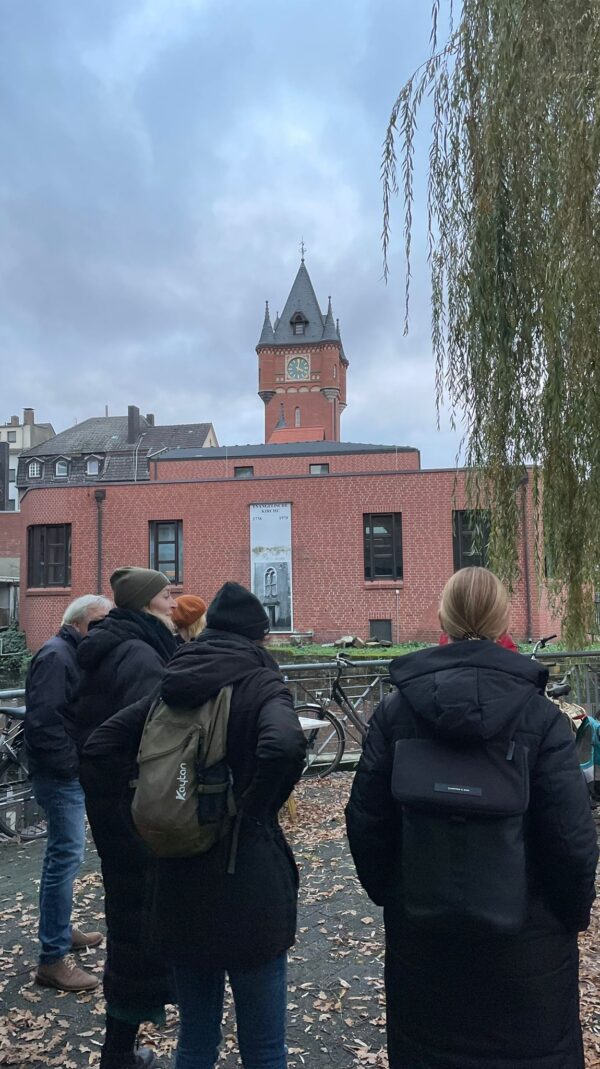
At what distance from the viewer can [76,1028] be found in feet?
10.8

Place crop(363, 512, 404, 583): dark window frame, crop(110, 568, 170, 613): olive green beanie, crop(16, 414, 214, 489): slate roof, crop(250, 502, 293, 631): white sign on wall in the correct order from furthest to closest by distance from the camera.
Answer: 1. crop(16, 414, 214, 489): slate roof
2. crop(250, 502, 293, 631): white sign on wall
3. crop(363, 512, 404, 583): dark window frame
4. crop(110, 568, 170, 613): olive green beanie

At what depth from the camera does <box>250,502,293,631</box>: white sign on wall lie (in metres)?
27.6

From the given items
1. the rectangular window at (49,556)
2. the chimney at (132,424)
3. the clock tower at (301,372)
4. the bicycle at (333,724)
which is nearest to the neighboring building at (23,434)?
the chimney at (132,424)

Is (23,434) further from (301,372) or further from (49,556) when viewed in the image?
(49,556)

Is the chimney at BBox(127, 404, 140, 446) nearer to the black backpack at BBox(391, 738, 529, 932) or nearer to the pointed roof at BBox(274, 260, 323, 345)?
the pointed roof at BBox(274, 260, 323, 345)

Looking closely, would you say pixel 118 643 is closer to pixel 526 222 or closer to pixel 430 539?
pixel 526 222

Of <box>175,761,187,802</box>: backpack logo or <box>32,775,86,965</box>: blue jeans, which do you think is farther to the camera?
<box>32,775,86,965</box>: blue jeans

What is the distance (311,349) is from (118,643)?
64436 mm

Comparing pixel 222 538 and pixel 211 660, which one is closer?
pixel 211 660

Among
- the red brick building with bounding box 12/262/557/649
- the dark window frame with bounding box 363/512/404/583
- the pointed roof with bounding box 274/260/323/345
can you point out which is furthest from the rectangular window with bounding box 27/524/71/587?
the pointed roof with bounding box 274/260/323/345

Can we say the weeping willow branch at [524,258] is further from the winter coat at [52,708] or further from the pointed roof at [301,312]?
the pointed roof at [301,312]

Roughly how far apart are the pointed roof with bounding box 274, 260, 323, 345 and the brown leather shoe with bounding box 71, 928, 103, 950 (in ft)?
210

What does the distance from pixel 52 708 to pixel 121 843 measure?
1.13 meters

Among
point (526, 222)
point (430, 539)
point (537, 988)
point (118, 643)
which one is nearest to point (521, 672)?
point (537, 988)
